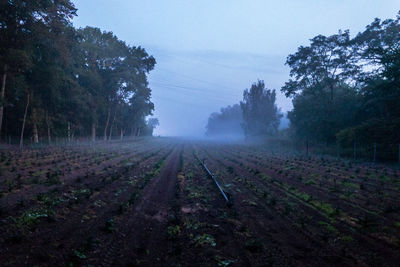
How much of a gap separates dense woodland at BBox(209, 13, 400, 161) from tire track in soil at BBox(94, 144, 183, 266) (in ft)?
72.2

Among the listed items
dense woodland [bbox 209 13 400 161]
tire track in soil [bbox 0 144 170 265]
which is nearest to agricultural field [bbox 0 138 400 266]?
tire track in soil [bbox 0 144 170 265]

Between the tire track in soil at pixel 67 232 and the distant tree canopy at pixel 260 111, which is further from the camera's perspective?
the distant tree canopy at pixel 260 111

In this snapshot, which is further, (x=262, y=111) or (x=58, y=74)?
(x=262, y=111)

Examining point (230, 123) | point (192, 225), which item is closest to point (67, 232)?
point (192, 225)

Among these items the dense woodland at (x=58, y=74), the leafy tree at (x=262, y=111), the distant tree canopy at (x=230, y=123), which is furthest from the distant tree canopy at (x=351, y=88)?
the distant tree canopy at (x=230, y=123)

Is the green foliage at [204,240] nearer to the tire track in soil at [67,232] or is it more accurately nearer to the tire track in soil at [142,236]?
the tire track in soil at [142,236]

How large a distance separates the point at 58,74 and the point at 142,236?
1189 inches

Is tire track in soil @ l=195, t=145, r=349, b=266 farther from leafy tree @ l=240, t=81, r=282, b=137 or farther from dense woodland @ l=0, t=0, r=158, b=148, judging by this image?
leafy tree @ l=240, t=81, r=282, b=137

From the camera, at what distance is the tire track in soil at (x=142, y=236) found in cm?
417

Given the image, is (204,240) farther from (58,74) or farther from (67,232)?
(58,74)

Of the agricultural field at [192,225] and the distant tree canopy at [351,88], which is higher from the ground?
the distant tree canopy at [351,88]

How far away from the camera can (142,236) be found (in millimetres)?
5168

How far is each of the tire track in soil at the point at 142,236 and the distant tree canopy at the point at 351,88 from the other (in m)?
22.0

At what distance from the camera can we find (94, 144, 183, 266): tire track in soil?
4.17 m
